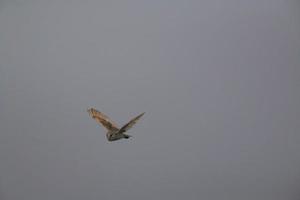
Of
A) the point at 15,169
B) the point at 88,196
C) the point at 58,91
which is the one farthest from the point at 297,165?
the point at 15,169

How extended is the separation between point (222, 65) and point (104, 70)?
64 centimetres

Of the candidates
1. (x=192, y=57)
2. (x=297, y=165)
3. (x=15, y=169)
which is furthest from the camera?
(x=15, y=169)

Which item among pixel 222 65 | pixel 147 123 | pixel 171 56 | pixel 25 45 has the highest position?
pixel 25 45

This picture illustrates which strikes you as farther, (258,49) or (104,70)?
(104,70)

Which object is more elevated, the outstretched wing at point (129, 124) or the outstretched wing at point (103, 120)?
the outstretched wing at point (103, 120)

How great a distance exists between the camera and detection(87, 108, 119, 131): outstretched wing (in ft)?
5.68

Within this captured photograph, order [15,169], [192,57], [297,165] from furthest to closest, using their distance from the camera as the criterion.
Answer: [15,169] → [192,57] → [297,165]

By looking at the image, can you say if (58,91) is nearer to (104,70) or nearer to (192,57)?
(104,70)

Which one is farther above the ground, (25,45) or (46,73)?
(25,45)

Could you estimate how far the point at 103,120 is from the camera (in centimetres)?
174

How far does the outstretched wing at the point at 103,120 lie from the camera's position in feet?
5.68

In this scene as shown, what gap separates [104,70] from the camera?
69.4 inches

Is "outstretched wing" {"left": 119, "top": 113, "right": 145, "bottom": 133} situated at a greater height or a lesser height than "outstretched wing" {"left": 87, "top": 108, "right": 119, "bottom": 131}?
lesser

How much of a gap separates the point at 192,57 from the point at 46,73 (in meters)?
0.83
